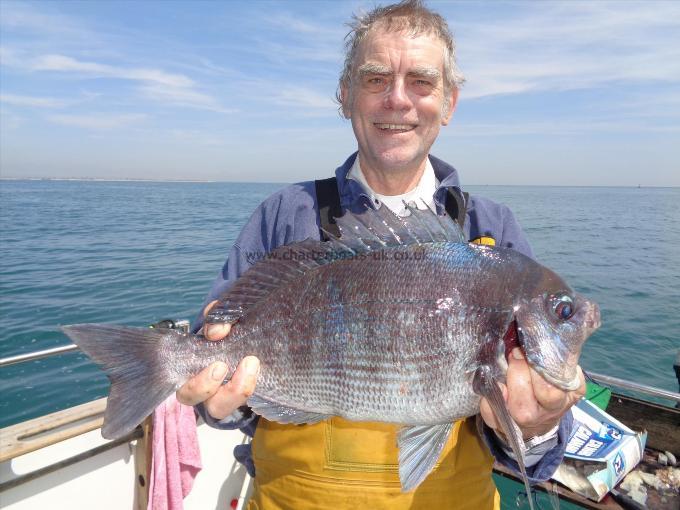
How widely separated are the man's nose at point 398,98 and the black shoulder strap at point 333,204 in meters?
0.59

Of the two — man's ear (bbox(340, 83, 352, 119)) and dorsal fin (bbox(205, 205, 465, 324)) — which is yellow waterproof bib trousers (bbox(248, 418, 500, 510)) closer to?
dorsal fin (bbox(205, 205, 465, 324))

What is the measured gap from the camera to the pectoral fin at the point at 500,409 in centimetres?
182

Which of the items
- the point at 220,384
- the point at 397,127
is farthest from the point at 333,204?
the point at 220,384

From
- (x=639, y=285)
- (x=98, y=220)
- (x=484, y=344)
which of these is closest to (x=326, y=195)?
(x=484, y=344)

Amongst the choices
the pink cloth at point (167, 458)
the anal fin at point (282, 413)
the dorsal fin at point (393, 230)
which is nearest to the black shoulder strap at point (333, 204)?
the dorsal fin at point (393, 230)

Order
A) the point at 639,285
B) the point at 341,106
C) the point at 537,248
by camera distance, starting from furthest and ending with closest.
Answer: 1. the point at 537,248
2. the point at 639,285
3. the point at 341,106

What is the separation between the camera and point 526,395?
198 cm

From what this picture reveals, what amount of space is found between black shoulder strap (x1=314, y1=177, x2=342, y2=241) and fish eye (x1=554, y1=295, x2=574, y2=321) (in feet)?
4.01

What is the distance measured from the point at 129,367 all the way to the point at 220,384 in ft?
1.38

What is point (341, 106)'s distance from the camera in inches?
132

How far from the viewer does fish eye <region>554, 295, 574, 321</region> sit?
2.05m

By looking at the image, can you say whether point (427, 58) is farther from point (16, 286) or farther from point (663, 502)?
point (16, 286)

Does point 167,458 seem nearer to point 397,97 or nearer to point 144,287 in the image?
point 397,97

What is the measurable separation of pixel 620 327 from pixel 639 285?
5494 mm
